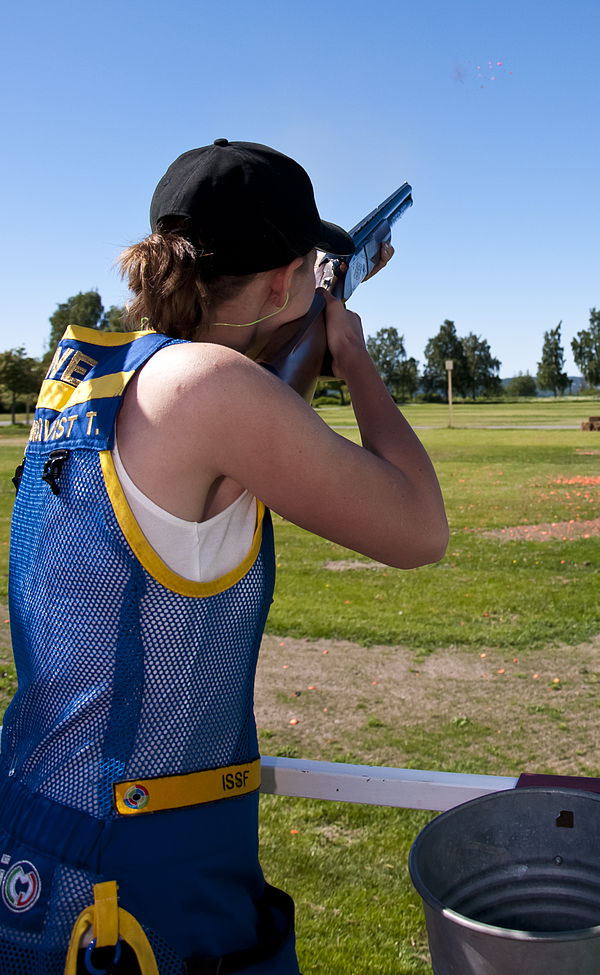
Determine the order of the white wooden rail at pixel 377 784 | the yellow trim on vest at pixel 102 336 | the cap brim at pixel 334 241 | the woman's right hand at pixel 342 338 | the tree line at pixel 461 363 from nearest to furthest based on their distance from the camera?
the yellow trim on vest at pixel 102 336 → the cap brim at pixel 334 241 → the woman's right hand at pixel 342 338 → the white wooden rail at pixel 377 784 → the tree line at pixel 461 363

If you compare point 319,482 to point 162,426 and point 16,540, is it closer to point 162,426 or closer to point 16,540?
point 162,426

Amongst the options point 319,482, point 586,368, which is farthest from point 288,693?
point 586,368

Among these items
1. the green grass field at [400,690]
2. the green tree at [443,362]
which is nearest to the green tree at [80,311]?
the green tree at [443,362]

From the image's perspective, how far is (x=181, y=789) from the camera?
1.34 meters

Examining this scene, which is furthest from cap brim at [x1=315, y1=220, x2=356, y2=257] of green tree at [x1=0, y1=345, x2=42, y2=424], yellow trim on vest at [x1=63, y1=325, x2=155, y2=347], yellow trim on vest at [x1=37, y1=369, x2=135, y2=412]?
green tree at [x1=0, y1=345, x2=42, y2=424]

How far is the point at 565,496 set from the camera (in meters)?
16.0

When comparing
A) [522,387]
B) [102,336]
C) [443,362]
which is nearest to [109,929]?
[102,336]

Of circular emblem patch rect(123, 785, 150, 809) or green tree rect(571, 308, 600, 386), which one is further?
green tree rect(571, 308, 600, 386)

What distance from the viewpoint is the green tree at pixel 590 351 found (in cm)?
11256

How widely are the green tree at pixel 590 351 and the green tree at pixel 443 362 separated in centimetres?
1660

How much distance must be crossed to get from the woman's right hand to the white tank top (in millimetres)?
562

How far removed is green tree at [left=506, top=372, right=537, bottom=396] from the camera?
12254 cm

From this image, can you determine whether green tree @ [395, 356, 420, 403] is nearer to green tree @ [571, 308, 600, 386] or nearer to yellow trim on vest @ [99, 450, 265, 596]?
green tree @ [571, 308, 600, 386]

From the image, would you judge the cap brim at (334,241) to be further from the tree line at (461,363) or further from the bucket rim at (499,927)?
the tree line at (461,363)
